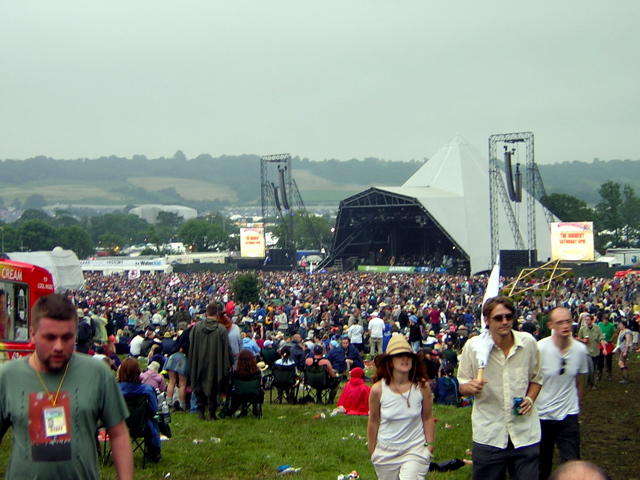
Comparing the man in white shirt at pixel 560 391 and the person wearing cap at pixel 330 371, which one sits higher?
the man in white shirt at pixel 560 391

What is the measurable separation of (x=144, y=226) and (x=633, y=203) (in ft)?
262

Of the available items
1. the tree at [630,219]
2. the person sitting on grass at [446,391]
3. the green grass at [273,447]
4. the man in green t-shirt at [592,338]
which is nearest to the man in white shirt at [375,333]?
the man in green t-shirt at [592,338]

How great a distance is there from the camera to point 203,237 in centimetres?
10231

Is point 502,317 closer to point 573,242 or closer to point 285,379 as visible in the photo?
point 285,379

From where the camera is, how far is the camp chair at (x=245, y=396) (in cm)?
847

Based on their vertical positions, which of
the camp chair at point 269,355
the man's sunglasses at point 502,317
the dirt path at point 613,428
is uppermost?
the man's sunglasses at point 502,317

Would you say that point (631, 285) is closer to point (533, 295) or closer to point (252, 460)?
point (533, 295)

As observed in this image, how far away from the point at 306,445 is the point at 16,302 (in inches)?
138

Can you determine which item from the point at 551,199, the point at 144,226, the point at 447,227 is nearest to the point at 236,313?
the point at 447,227

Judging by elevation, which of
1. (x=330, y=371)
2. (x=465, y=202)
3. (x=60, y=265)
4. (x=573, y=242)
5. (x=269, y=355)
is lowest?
(x=269, y=355)

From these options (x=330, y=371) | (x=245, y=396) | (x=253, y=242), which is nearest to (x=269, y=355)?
(x=330, y=371)

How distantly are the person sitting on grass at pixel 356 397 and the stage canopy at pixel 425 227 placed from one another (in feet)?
129

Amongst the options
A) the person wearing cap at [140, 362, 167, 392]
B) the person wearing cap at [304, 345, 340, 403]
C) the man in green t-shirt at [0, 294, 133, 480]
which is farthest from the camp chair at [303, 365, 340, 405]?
the man in green t-shirt at [0, 294, 133, 480]

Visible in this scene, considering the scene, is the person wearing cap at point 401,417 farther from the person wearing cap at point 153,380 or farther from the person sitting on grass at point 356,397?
the person sitting on grass at point 356,397
